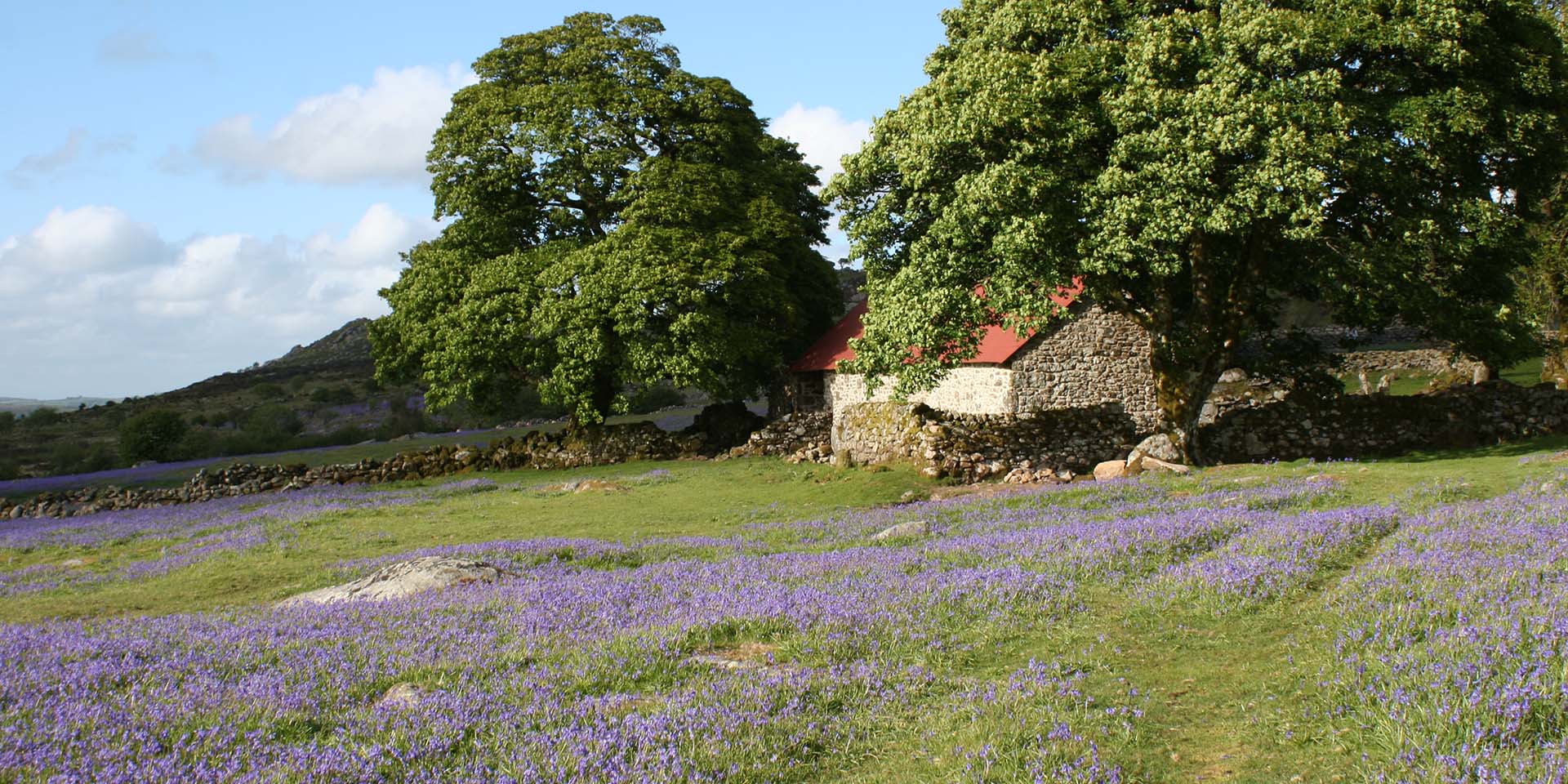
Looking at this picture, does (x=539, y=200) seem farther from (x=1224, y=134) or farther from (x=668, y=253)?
(x=1224, y=134)

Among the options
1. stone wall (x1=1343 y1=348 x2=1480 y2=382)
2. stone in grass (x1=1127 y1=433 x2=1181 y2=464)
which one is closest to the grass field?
stone in grass (x1=1127 y1=433 x2=1181 y2=464)

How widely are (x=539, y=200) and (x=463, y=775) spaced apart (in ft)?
111

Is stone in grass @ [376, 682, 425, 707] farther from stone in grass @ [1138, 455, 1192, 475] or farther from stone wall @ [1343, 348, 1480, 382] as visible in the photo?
stone wall @ [1343, 348, 1480, 382]

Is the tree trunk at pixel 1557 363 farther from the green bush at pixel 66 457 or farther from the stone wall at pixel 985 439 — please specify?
the green bush at pixel 66 457

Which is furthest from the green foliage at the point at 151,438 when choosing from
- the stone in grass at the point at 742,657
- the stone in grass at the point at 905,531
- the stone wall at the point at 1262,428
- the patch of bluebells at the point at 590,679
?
the stone in grass at the point at 742,657

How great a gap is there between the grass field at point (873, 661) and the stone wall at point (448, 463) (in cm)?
1907

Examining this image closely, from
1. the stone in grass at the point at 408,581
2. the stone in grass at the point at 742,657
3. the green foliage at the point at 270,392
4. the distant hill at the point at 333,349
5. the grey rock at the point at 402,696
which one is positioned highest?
the distant hill at the point at 333,349

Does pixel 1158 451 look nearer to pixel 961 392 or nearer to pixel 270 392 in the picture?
pixel 961 392

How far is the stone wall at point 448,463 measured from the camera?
31453 mm

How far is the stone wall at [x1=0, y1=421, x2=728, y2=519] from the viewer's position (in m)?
31.5

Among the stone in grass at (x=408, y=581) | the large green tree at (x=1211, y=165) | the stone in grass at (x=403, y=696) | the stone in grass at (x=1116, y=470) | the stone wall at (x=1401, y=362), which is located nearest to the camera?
the stone in grass at (x=403, y=696)

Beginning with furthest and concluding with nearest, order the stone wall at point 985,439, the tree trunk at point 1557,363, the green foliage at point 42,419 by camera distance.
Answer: the green foliage at point 42,419
the tree trunk at point 1557,363
the stone wall at point 985,439

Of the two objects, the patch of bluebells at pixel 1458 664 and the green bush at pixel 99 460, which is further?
the green bush at pixel 99 460

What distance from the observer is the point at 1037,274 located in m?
21.4
